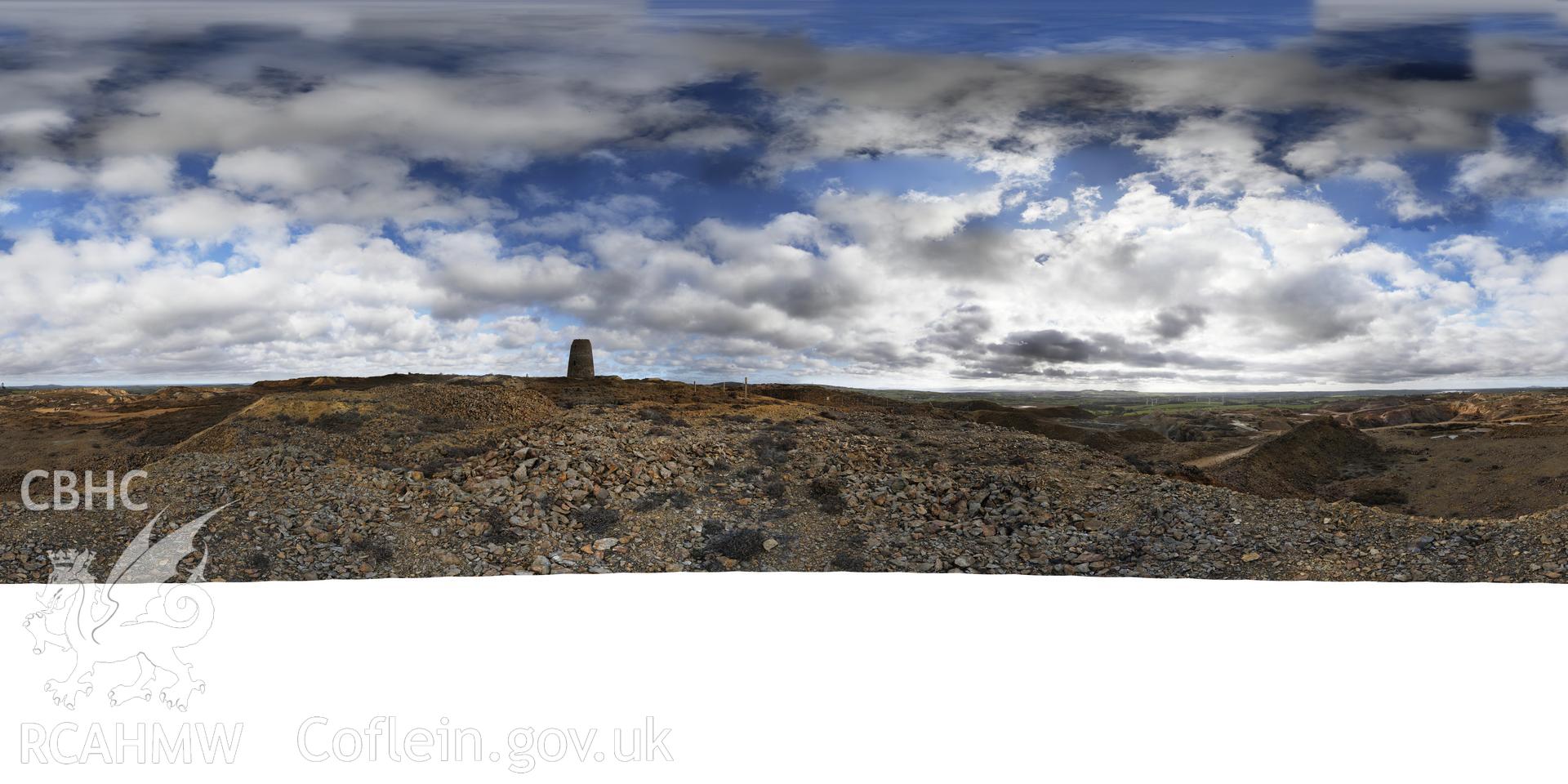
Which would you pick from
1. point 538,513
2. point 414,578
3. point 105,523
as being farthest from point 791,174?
point 105,523

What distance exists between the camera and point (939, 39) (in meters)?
4.98

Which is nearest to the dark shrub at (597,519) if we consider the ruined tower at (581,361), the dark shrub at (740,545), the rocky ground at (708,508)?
the rocky ground at (708,508)

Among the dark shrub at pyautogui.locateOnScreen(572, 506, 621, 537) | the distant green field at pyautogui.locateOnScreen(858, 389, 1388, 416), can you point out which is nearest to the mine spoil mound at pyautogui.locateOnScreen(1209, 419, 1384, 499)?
the distant green field at pyautogui.locateOnScreen(858, 389, 1388, 416)

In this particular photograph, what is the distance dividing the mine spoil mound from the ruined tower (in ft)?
14.3

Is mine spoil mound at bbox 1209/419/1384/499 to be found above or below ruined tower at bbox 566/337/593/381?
below

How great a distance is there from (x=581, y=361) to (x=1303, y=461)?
4.92m

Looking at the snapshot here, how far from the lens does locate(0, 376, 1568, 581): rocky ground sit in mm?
4516

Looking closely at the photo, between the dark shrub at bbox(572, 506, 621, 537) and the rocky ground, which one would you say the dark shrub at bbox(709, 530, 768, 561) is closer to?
the rocky ground

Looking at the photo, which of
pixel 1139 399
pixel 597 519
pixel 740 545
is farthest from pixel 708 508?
pixel 1139 399

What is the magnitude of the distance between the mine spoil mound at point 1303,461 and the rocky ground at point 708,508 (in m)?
0.11

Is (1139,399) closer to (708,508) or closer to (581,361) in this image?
(708,508)

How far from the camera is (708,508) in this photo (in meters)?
5.07

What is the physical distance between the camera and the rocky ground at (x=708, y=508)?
4516mm

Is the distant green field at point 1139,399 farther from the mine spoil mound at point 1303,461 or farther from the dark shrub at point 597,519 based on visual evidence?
the dark shrub at point 597,519
